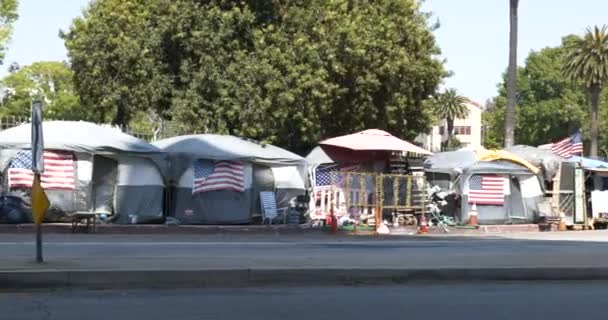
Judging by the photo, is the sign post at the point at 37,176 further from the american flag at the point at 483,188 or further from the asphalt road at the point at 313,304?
the american flag at the point at 483,188

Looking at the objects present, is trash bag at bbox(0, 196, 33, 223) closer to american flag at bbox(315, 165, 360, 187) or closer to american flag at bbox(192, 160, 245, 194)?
american flag at bbox(192, 160, 245, 194)

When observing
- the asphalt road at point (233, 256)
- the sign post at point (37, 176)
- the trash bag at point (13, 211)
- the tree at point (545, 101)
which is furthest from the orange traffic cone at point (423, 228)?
the tree at point (545, 101)

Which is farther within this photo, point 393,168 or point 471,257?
point 393,168

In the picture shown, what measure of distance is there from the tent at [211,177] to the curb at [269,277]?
43.3 feet

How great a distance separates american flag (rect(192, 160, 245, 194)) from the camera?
25.2 metres

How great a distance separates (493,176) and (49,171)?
14.8 meters

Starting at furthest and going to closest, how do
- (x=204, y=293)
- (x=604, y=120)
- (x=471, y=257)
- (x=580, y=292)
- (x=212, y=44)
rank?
(x=604, y=120) → (x=212, y=44) → (x=471, y=257) → (x=580, y=292) → (x=204, y=293)

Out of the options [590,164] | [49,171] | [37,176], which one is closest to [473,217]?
[590,164]

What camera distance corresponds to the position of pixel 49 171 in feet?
77.1

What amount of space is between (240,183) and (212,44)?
5898 millimetres

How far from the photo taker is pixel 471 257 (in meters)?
15.1

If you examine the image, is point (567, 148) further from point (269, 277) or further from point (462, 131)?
point (462, 131)

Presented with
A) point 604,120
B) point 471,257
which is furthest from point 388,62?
point 604,120

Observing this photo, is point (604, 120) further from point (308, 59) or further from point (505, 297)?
point (505, 297)
